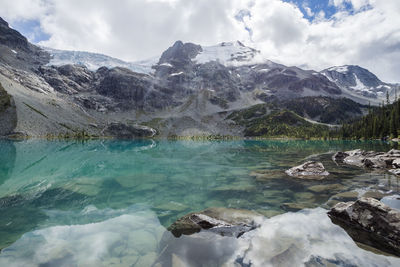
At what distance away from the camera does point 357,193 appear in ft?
58.3

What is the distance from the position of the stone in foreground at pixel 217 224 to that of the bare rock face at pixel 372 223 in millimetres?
4631

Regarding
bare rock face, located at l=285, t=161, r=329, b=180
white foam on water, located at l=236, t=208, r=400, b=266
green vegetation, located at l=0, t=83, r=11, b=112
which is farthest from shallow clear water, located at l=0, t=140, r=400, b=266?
green vegetation, located at l=0, t=83, r=11, b=112

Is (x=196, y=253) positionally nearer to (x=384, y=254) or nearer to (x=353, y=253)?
(x=353, y=253)

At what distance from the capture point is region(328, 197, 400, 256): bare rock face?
954cm

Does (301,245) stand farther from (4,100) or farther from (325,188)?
(4,100)

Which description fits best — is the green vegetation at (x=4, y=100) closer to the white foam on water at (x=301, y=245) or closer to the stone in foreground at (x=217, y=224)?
the stone in foreground at (x=217, y=224)

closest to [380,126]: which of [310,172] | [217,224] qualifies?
[310,172]

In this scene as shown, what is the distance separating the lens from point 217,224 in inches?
468

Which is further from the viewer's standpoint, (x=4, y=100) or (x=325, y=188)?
(x=4, y=100)

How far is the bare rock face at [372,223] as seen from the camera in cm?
954

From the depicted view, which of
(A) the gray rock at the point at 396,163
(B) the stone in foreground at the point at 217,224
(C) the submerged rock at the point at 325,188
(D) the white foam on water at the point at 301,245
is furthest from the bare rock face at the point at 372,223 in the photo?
(A) the gray rock at the point at 396,163

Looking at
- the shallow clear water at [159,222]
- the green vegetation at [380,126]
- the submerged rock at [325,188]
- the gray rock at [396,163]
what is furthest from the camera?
the green vegetation at [380,126]

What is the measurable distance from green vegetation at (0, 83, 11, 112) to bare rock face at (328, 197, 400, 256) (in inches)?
7059

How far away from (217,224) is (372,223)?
779 cm
